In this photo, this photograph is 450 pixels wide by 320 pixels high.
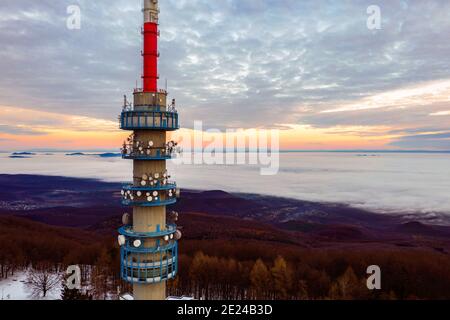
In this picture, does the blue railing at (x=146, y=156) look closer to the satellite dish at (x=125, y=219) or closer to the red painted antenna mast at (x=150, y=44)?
the satellite dish at (x=125, y=219)

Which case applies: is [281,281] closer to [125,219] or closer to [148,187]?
[125,219]

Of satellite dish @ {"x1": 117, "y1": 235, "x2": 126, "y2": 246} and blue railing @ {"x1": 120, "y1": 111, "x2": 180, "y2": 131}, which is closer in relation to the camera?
satellite dish @ {"x1": 117, "y1": 235, "x2": 126, "y2": 246}

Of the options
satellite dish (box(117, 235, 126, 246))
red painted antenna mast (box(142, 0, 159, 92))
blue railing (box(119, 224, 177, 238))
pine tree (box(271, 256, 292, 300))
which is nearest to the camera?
red painted antenna mast (box(142, 0, 159, 92))

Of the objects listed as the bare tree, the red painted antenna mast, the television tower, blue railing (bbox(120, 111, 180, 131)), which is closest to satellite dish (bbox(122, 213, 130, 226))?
the television tower

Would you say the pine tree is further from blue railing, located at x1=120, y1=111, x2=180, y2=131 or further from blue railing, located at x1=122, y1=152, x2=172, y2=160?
blue railing, located at x1=120, y1=111, x2=180, y2=131

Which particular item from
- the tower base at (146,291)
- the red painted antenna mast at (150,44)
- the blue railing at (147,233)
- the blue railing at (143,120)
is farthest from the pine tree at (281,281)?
the red painted antenna mast at (150,44)

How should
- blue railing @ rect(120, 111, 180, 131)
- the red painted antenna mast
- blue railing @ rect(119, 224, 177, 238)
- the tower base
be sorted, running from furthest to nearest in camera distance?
the tower base → blue railing @ rect(119, 224, 177, 238) → blue railing @ rect(120, 111, 180, 131) → the red painted antenna mast

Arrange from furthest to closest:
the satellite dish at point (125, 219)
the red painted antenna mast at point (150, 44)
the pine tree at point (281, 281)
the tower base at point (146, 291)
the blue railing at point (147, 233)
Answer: the pine tree at point (281, 281)
the satellite dish at point (125, 219)
the tower base at point (146, 291)
the blue railing at point (147, 233)
the red painted antenna mast at point (150, 44)

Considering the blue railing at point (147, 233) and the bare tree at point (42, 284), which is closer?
the blue railing at point (147, 233)

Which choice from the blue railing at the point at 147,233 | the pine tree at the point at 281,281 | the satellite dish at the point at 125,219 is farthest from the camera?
the pine tree at the point at 281,281
